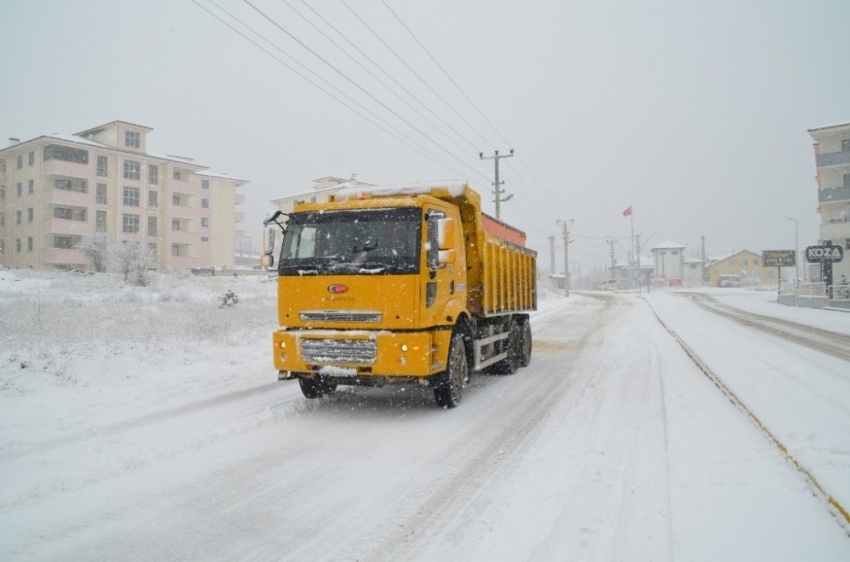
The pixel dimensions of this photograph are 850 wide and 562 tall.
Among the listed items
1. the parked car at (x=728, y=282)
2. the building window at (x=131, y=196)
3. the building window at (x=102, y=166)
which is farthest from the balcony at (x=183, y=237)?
the parked car at (x=728, y=282)

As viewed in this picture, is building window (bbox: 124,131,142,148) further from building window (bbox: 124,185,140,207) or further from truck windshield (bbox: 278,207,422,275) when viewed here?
truck windshield (bbox: 278,207,422,275)

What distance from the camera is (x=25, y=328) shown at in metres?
12.3

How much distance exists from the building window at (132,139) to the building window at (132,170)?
64.8 inches

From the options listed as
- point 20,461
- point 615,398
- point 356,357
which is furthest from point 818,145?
point 20,461

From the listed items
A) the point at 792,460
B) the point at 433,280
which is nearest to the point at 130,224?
the point at 433,280

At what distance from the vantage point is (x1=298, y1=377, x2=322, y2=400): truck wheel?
817 centimetres

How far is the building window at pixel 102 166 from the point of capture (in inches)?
1895

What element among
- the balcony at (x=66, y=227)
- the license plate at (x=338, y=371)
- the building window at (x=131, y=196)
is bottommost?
the license plate at (x=338, y=371)

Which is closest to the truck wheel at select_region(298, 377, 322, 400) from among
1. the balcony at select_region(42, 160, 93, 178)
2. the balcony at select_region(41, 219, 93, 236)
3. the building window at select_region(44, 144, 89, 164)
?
the balcony at select_region(41, 219, 93, 236)

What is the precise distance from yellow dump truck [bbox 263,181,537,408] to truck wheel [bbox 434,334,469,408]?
0.05ft

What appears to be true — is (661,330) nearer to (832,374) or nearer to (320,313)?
(832,374)

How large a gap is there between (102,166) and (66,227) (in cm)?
703

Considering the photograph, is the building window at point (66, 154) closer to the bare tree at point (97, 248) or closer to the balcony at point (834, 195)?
the bare tree at point (97, 248)

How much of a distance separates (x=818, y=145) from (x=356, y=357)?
57.7 m
